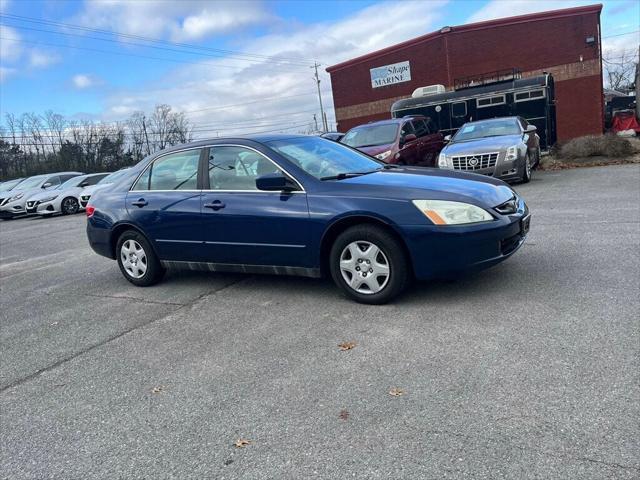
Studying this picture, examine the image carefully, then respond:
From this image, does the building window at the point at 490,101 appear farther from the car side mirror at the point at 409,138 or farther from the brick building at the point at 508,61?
the brick building at the point at 508,61

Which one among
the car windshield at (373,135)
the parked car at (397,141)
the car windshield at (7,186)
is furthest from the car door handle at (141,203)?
the car windshield at (7,186)

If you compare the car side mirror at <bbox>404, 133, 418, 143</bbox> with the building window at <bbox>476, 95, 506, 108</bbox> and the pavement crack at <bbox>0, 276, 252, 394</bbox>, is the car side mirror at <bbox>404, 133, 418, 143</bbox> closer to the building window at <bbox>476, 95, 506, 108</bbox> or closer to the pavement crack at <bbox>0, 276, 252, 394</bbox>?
the building window at <bbox>476, 95, 506, 108</bbox>

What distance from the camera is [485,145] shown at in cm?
1092

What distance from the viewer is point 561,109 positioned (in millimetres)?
26125

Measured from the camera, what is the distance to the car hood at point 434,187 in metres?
4.37

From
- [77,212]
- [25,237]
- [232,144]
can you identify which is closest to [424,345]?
[232,144]

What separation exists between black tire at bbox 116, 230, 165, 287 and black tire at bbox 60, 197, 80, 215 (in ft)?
44.9

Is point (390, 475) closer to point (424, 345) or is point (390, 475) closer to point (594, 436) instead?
point (594, 436)

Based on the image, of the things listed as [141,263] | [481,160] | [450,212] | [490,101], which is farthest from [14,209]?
[450,212]

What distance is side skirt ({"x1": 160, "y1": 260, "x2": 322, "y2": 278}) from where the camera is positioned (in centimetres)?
488

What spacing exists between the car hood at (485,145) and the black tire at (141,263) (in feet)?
23.1

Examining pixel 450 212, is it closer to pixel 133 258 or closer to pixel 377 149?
pixel 133 258

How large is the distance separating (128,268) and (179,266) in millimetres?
839

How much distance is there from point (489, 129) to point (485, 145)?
5.27 ft
